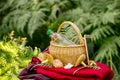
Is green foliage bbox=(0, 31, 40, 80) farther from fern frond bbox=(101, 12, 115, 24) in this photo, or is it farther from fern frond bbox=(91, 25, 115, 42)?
fern frond bbox=(101, 12, 115, 24)

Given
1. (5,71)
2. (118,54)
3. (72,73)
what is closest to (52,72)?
(72,73)

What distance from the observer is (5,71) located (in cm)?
214

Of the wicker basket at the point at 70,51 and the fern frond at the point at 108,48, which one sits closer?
the wicker basket at the point at 70,51

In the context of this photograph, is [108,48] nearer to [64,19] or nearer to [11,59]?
[64,19]

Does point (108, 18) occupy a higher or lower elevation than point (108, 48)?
higher

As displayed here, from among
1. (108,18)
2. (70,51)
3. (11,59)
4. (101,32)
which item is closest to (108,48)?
(101,32)

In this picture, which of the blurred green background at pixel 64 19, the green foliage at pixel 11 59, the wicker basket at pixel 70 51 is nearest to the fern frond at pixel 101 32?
the blurred green background at pixel 64 19

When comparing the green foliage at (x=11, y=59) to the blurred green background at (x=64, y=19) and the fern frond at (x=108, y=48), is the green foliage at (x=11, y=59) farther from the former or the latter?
the fern frond at (x=108, y=48)

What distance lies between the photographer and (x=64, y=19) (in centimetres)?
359

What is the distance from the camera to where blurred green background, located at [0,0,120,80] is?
314 centimetres

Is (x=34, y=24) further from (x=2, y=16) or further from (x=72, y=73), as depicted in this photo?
(x=72, y=73)

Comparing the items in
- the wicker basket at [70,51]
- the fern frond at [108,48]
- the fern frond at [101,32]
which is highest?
the fern frond at [101,32]

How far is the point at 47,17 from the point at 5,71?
67.4 inches

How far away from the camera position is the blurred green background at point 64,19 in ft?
10.3
